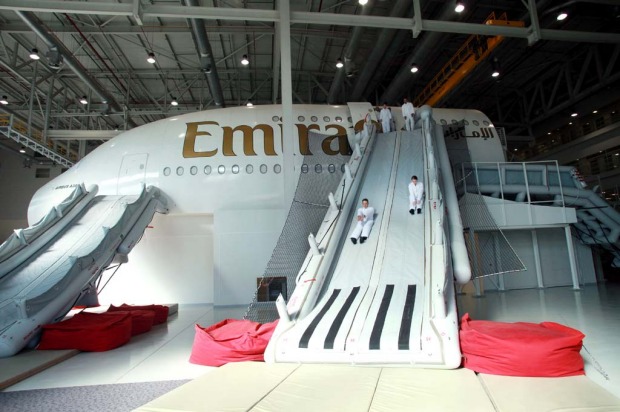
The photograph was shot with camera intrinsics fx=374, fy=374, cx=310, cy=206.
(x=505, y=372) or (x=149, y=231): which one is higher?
(x=149, y=231)

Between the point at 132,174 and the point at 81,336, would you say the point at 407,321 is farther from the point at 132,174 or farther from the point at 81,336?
the point at 132,174

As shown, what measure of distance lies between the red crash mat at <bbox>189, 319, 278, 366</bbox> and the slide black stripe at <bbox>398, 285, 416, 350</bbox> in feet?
5.81

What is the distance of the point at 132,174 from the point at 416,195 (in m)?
8.32

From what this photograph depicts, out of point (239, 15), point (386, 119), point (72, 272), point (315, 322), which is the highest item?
point (239, 15)

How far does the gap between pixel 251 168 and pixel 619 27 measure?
57.7 ft

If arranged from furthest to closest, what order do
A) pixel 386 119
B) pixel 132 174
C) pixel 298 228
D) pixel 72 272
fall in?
pixel 132 174 < pixel 386 119 < pixel 298 228 < pixel 72 272

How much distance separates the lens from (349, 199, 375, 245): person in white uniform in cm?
676

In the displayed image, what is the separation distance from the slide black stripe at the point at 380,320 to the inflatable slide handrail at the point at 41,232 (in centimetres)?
714

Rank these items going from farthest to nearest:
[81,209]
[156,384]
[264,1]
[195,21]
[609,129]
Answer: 1. [609,129]
2. [264,1]
3. [195,21]
4. [81,209]
5. [156,384]

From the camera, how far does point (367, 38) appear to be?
15648mm

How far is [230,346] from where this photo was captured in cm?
493

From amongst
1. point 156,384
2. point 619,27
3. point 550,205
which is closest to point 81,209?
point 156,384

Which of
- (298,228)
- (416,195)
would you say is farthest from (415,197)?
(298,228)

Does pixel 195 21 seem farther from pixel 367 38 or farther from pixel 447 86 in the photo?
pixel 447 86
